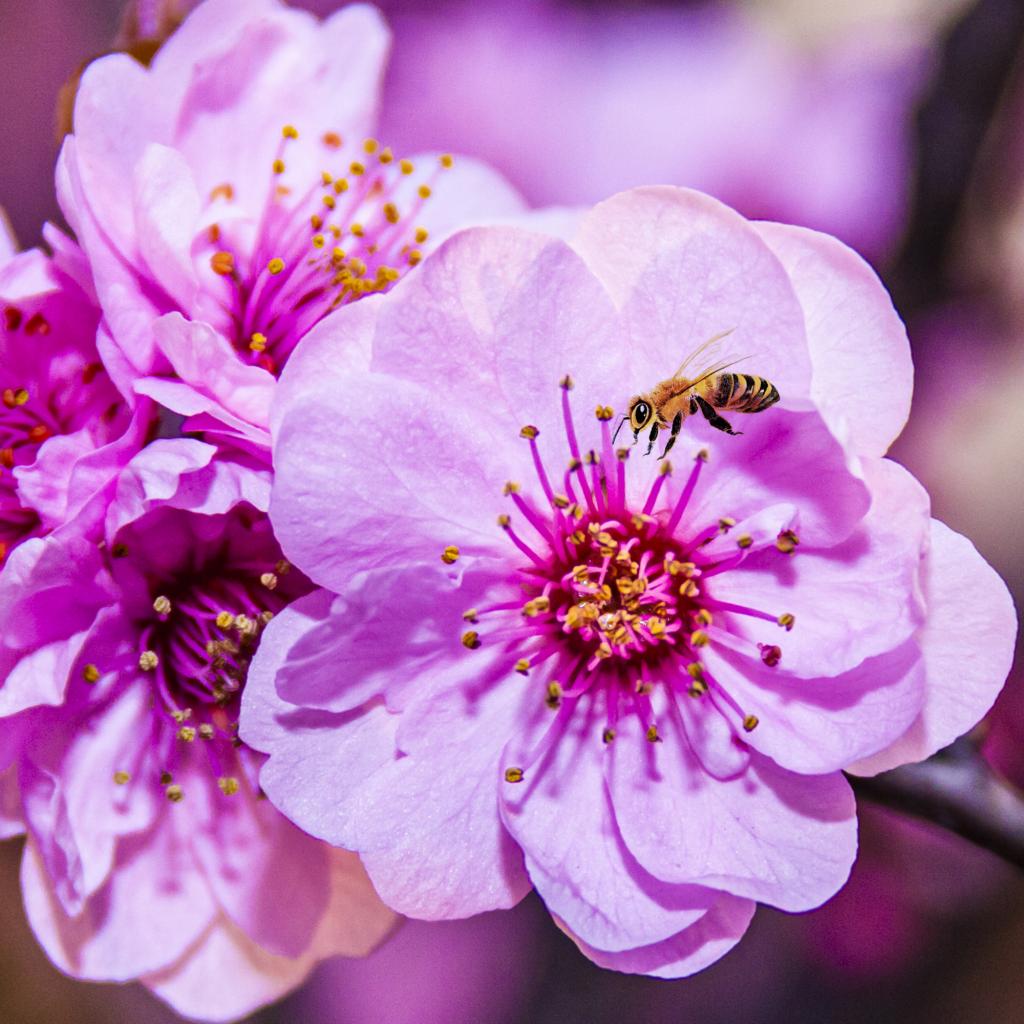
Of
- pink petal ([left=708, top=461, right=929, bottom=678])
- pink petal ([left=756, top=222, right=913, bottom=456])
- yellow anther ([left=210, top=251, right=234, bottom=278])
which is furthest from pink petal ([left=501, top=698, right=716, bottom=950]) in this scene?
yellow anther ([left=210, top=251, right=234, bottom=278])

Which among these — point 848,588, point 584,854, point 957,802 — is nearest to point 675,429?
point 848,588

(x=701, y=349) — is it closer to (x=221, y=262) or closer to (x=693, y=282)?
(x=693, y=282)

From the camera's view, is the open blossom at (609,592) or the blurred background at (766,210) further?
the blurred background at (766,210)

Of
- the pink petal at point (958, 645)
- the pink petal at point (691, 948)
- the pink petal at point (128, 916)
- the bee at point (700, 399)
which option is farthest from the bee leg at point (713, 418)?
the pink petal at point (128, 916)

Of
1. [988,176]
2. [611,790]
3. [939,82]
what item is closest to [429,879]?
[611,790]

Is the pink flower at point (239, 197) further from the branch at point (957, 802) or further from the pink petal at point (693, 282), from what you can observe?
the branch at point (957, 802)

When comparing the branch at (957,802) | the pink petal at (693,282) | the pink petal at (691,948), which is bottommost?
the branch at (957,802)

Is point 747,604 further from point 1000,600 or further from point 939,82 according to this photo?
point 939,82

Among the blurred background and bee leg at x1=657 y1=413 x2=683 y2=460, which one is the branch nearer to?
bee leg at x1=657 y1=413 x2=683 y2=460
